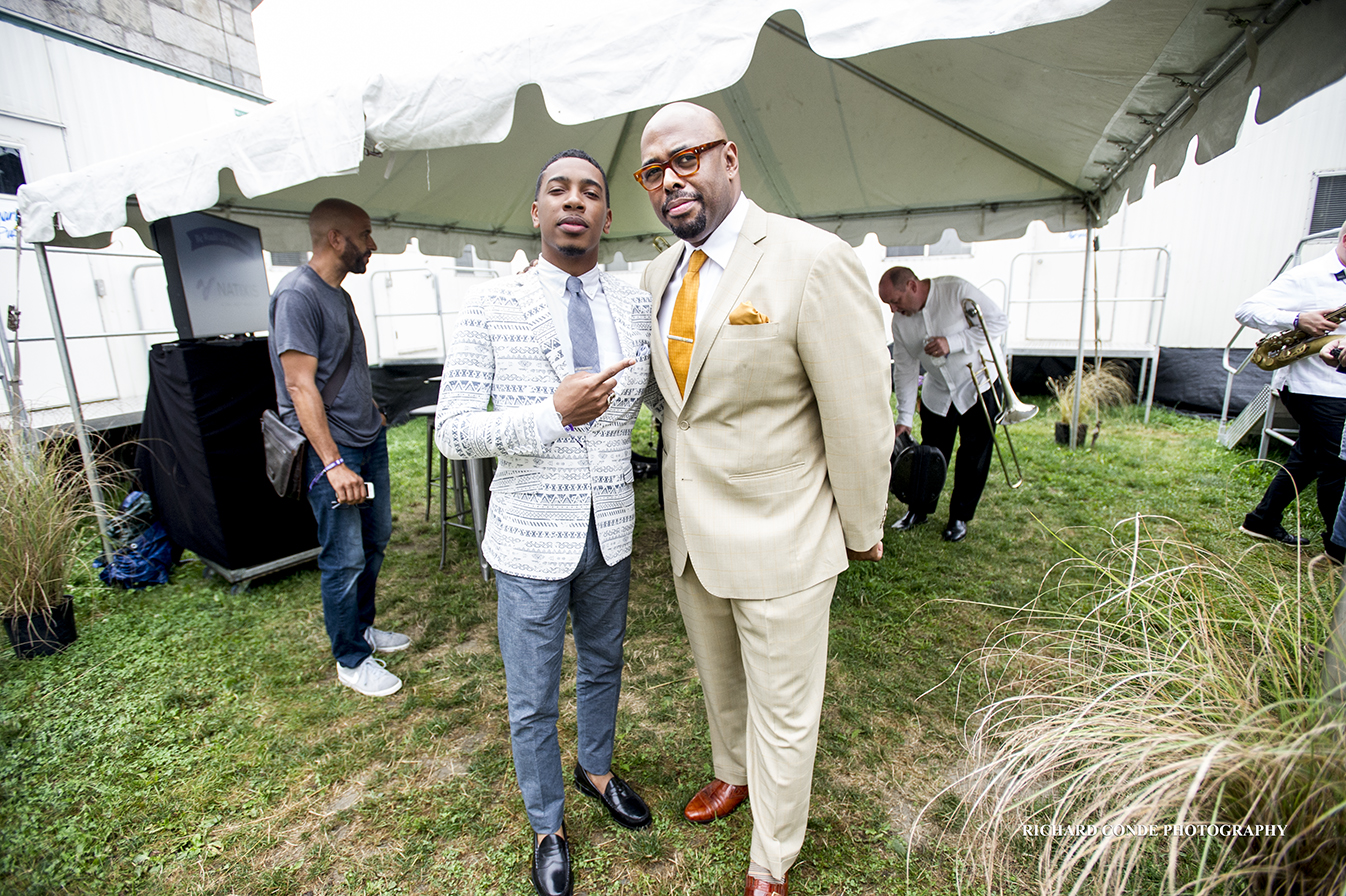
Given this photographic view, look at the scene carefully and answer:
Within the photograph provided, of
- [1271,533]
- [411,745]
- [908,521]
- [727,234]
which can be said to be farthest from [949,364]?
[411,745]

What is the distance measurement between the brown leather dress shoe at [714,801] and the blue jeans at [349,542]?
1826 mm

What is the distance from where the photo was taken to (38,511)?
3428 millimetres

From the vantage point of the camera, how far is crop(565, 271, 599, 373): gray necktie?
1649mm

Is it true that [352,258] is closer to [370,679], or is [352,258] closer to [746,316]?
[370,679]

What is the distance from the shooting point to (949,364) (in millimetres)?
4328

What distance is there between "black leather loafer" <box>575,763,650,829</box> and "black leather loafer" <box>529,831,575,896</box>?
23 cm

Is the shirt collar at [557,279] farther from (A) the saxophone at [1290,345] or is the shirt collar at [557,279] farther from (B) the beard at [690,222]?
(A) the saxophone at [1290,345]

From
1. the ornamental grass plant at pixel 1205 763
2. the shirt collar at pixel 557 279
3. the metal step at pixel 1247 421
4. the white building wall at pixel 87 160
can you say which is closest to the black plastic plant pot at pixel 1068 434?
the metal step at pixel 1247 421

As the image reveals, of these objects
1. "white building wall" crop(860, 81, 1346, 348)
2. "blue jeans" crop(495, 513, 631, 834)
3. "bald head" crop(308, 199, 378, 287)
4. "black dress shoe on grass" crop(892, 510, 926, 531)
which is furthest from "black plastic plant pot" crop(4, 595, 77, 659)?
"white building wall" crop(860, 81, 1346, 348)

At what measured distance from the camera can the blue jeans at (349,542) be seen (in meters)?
2.76

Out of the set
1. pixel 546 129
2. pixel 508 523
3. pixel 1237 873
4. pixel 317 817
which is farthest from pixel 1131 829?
pixel 546 129

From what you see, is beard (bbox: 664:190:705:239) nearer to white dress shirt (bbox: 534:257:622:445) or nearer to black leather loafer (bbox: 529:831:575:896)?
white dress shirt (bbox: 534:257:622:445)

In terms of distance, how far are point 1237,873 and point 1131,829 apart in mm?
155

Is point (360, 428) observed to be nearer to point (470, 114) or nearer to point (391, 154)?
point (391, 154)
